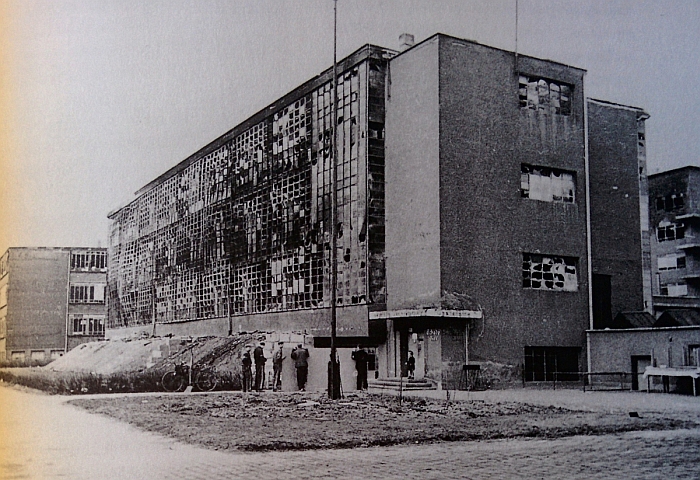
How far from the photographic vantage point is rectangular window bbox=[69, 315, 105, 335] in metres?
8.22

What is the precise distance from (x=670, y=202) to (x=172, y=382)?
1350 cm

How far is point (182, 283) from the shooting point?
11680 millimetres

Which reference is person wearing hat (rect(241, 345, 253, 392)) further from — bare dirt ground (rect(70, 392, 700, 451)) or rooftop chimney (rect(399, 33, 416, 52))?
rooftop chimney (rect(399, 33, 416, 52))

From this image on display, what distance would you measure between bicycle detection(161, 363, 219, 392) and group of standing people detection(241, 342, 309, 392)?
1.13 m

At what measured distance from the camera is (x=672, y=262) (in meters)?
20.7

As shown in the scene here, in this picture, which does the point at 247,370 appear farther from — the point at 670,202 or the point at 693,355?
the point at 670,202

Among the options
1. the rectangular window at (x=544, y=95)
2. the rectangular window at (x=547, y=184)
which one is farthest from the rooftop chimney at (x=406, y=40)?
the rectangular window at (x=547, y=184)

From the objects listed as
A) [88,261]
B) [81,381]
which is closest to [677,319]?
[81,381]

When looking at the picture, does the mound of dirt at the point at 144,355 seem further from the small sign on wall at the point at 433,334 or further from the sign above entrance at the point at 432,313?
the small sign on wall at the point at 433,334

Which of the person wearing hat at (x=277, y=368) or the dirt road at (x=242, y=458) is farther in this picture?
the person wearing hat at (x=277, y=368)

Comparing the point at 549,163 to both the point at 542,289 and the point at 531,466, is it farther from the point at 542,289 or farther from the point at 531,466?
the point at 531,466

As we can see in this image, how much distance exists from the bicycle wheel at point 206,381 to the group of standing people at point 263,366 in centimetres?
106

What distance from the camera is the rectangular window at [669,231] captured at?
19766 mm

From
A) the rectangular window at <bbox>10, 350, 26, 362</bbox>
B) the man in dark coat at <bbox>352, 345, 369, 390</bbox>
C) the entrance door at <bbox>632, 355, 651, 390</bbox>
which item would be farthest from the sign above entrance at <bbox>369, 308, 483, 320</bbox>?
the rectangular window at <bbox>10, 350, 26, 362</bbox>
